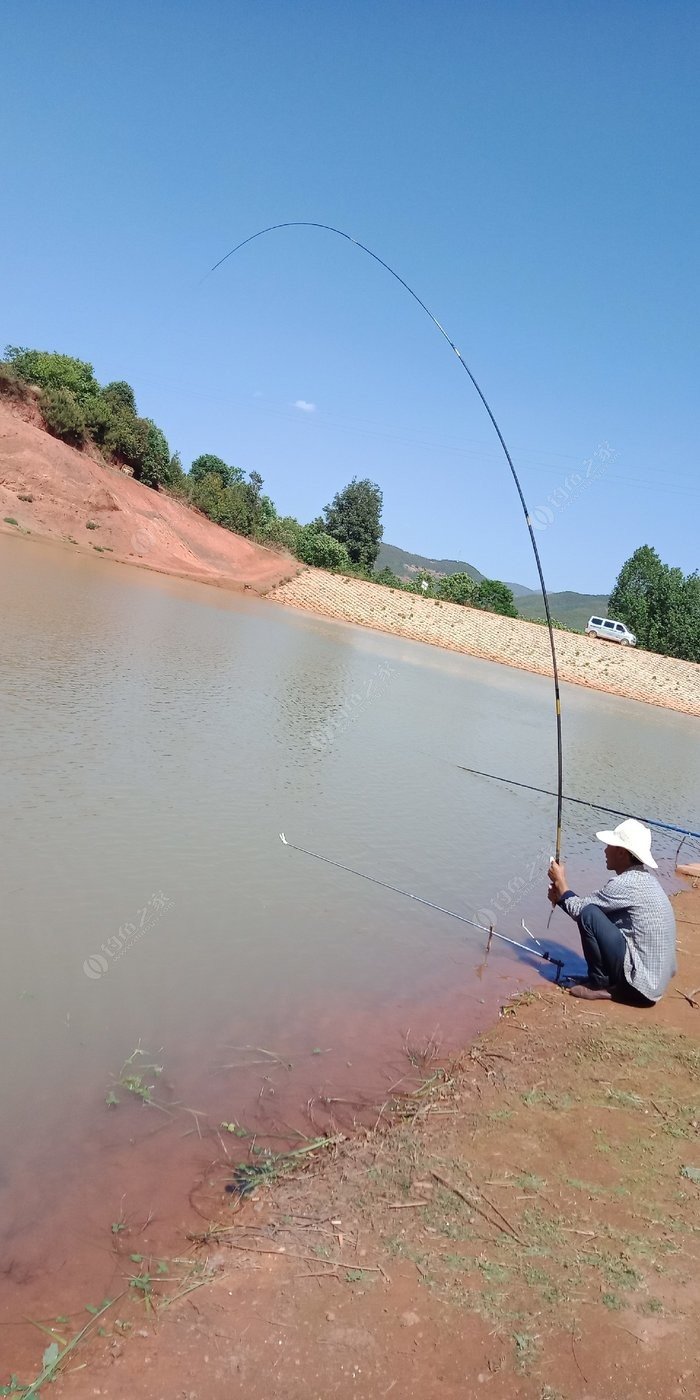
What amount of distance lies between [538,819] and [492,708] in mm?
10210

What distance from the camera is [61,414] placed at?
4050cm

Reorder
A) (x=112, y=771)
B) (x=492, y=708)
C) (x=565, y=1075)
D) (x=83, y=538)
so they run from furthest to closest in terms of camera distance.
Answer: (x=83, y=538) → (x=492, y=708) → (x=112, y=771) → (x=565, y=1075)

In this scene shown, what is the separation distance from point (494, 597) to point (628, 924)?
51.8 metres

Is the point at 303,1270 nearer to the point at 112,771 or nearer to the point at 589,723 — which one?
the point at 112,771

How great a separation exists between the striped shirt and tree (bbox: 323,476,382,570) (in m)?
58.2

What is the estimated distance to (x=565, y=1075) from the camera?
161 inches

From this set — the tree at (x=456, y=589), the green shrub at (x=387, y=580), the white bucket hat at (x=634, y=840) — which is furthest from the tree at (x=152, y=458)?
the white bucket hat at (x=634, y=840)

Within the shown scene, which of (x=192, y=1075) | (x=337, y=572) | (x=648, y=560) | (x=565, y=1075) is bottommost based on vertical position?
(x=192, y=1075)

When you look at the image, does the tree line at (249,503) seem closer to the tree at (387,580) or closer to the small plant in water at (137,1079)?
the tree at (387,580)

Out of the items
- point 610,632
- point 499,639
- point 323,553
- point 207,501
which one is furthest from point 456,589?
point 207,501

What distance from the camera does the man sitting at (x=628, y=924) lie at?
16.2ft

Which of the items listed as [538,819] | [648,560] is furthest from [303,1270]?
[648,560]

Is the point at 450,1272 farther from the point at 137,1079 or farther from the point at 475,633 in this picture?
the point at 475,633

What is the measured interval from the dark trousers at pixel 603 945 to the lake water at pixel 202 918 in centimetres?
53
